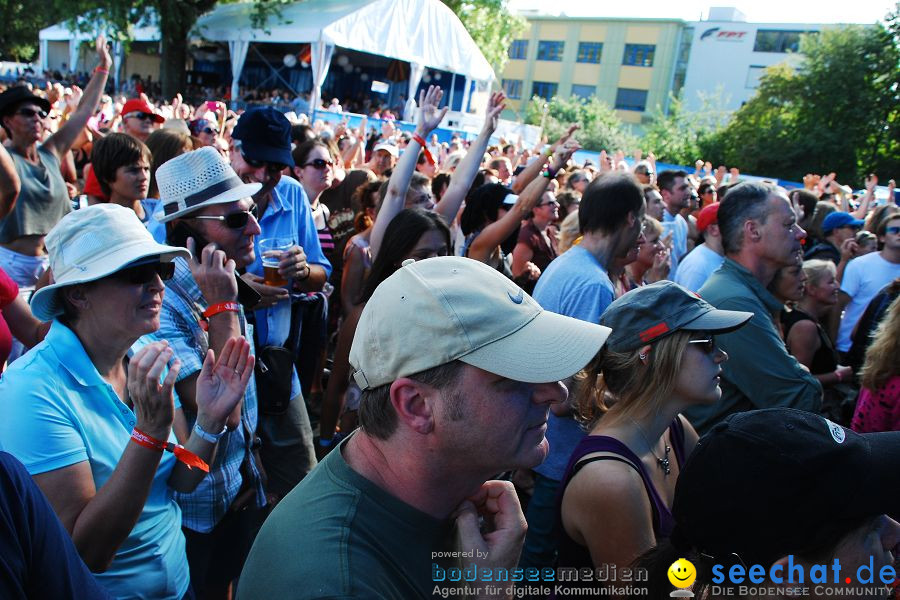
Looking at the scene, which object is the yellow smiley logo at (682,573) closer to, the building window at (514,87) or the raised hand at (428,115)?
the raised hand at (428,115)

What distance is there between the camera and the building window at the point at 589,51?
60.8 metres

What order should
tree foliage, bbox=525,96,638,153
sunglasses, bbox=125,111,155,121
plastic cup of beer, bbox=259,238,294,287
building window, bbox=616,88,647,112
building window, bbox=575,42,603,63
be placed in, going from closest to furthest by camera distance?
plastic cup of beer, bbox=259,238,294,287 → sunglasses, bbox=125,111,155,121 → tree foliage, bbox=525,96,638,153 → building window, bbox=616,88,647,112 → building window, bbox=575,42,603,63

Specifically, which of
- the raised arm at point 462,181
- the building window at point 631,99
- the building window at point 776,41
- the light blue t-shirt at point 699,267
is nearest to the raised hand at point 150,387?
the raised arm at point 462,181

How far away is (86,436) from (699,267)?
13.7 ft

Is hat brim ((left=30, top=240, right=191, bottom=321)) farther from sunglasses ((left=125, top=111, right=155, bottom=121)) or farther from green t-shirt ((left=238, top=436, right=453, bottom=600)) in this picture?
sunglasses ((left=125, top=111, right=155, bottom=121))

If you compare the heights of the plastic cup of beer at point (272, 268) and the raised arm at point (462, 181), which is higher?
the raised arm at point (462, 181)

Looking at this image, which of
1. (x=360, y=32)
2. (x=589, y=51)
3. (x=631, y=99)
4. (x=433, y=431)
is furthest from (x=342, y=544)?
(x=589, y=51)

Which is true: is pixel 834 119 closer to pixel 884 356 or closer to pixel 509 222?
pixel 509 222

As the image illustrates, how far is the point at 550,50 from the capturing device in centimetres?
6366

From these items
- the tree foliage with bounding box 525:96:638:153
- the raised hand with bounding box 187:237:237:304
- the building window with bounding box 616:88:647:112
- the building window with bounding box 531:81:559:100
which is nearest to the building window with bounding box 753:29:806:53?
the building window with bounding box 616:88:647:112

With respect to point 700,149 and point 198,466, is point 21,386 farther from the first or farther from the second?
point 700,149

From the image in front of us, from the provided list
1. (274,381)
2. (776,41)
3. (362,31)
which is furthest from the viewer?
(776,41)

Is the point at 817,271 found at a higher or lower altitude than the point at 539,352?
lower

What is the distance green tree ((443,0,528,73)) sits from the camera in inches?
1332
